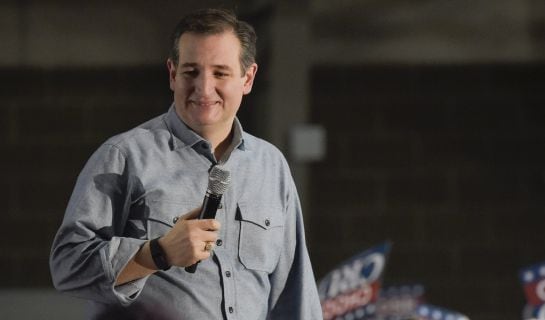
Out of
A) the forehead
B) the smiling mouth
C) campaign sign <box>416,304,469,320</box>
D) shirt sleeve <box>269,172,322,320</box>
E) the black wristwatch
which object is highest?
the forehead

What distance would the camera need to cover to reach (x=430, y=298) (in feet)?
28.9

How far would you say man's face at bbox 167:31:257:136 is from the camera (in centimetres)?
316

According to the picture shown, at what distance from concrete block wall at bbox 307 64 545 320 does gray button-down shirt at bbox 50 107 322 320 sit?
536cm

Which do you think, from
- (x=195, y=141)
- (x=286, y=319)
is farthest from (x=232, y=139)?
(x=286, y=319)

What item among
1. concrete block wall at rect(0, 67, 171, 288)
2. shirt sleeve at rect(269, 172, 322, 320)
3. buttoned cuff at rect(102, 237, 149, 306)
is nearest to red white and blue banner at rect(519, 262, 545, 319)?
shirt sleeve at rect(269, 172, 322, 320)

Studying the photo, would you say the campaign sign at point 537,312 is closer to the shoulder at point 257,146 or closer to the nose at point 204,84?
the shoulder at point 257,146

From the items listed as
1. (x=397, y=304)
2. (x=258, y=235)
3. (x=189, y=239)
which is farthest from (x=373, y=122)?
(x=189, y=239)

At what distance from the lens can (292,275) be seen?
3.48 meters

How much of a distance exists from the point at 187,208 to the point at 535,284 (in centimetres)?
307

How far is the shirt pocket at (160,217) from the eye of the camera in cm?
318

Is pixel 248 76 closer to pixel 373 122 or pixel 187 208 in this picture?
pixel 187 208

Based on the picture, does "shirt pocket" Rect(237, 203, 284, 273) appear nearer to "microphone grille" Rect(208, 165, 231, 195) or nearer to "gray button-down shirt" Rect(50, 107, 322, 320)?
"gray button-down shirt" Rect(50, 107, 322, 320)

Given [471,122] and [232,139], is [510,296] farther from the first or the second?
[232,139]

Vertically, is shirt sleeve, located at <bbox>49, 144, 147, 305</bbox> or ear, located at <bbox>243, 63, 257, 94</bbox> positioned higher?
A: ear, located at <bbox>243, 63, 257, 94</bbox>
